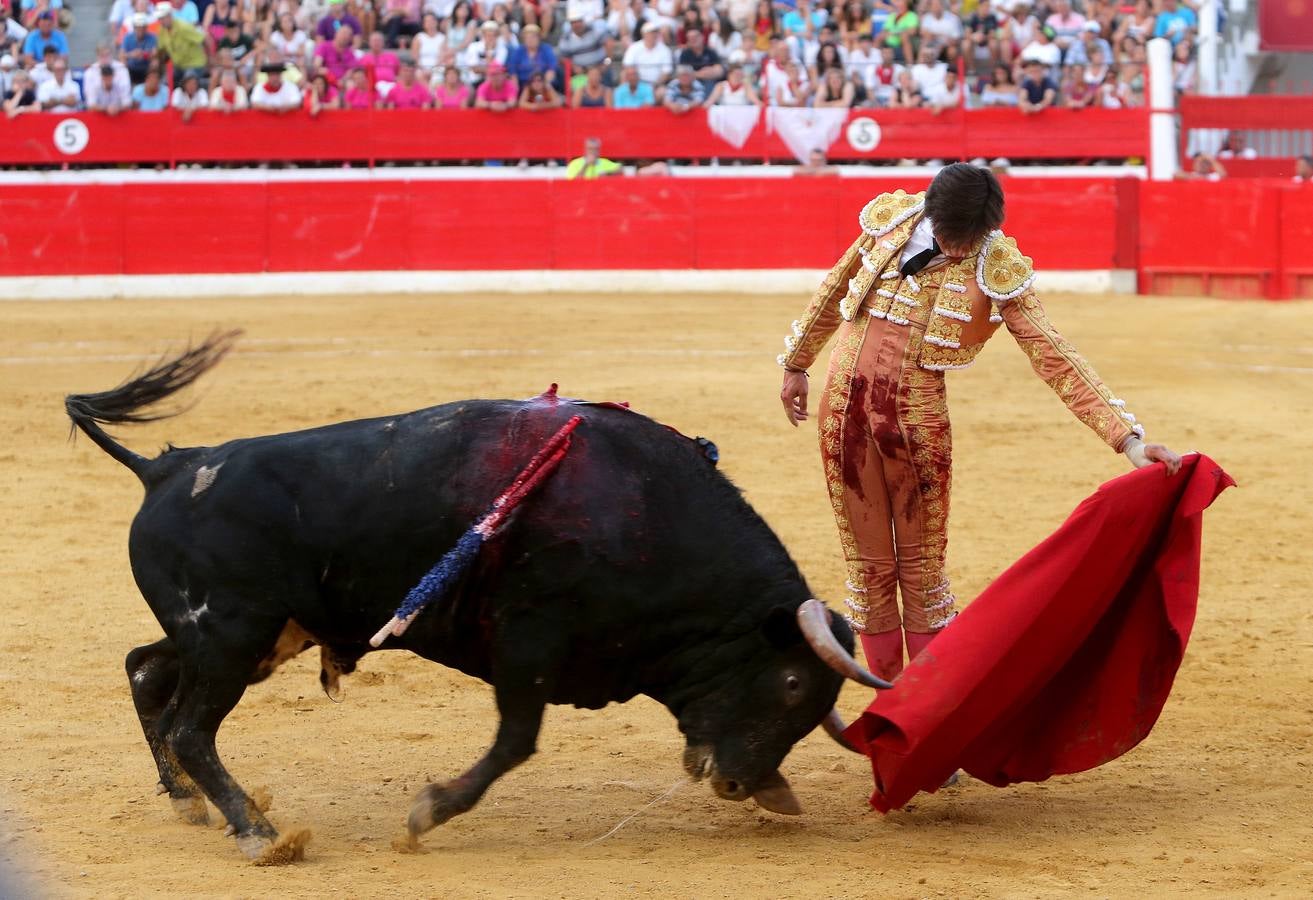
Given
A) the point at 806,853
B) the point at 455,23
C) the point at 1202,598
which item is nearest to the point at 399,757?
the point at 806,853

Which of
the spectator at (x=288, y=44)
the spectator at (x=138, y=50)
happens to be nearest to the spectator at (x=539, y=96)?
the spectator at (x=288, y=44)

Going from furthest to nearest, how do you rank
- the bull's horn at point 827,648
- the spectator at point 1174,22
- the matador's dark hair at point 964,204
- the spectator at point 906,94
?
1. the spectator at point 1174,22
2. the spectator at point 906,94
3. the matador's dark hair at point 964,204
4. the bull's horn at point 827,648

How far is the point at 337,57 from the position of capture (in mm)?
17828

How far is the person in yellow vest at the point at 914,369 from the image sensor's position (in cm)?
406

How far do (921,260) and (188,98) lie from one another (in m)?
14.4

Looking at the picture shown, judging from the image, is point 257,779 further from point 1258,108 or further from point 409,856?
point 1258,108

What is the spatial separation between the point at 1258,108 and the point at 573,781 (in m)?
15.3

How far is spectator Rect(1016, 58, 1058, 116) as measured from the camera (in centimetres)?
1730

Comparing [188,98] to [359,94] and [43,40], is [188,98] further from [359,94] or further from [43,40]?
[43,40]

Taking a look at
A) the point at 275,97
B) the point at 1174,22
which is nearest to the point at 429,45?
the point at 275,97

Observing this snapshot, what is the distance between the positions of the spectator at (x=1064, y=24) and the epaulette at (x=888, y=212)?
14425 mm

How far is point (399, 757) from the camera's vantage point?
4.69 meters

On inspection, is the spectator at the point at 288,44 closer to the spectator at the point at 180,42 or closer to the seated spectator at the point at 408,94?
the spectator at the point at 180,42

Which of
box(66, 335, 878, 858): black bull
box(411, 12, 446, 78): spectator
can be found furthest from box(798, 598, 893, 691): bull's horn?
box(411, 12, 446, 78): spectator
